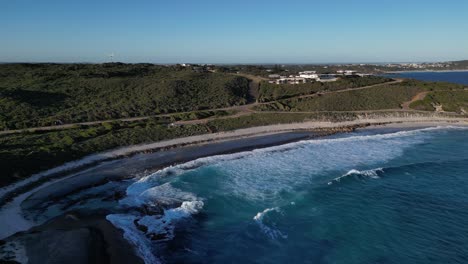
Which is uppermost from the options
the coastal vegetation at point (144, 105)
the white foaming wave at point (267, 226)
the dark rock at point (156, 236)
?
the coastal vegetation at point (144, 105)

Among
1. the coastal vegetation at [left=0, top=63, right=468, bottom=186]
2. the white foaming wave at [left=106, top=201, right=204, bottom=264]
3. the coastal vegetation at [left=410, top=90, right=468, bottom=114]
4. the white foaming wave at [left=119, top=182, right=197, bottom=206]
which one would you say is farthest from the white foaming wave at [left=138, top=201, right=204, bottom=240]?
the coastal vegetation at [left=410, top=90, right=468, bottom=114]

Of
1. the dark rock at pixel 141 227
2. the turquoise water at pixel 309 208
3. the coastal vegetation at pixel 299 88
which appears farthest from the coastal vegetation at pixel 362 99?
the dark rock at pixel 141 227

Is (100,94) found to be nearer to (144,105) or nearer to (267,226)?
(144,105)

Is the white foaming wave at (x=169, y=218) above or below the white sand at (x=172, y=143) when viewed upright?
below

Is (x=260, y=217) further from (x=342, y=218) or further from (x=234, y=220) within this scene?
(x=342, y=218)

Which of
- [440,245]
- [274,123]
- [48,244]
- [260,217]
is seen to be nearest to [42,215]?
[48,244]

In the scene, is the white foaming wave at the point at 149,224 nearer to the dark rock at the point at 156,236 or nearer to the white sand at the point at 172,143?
the dark rock at the point at 156,236
